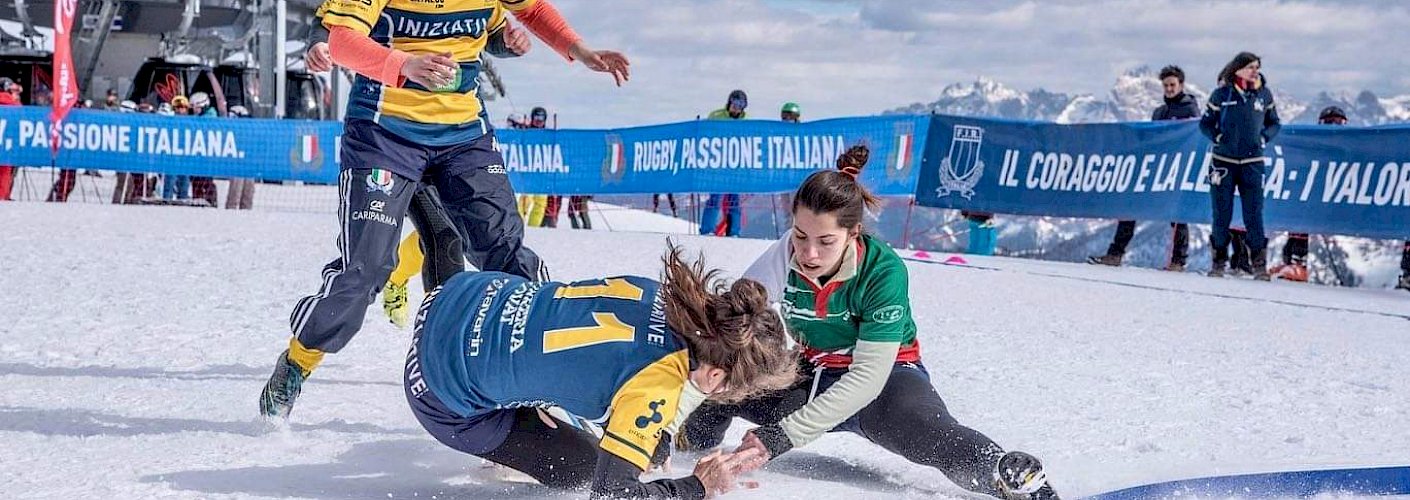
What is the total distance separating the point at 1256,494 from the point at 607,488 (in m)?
1.79

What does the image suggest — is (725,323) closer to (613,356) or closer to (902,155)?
(613,356)

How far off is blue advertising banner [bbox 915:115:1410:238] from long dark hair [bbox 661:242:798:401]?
8.64 meters

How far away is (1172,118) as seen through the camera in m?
11.9

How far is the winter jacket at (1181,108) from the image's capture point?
11.8 metres

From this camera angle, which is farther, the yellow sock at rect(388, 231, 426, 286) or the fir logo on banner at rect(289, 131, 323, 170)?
the fir logo on banner at rect(289, 131, 323, 170)

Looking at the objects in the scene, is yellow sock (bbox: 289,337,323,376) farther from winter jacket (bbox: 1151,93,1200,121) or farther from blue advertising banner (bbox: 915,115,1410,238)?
winter jacket (bbox: 1151,93,1200,121)

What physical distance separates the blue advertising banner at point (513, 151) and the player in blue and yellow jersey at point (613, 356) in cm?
1078

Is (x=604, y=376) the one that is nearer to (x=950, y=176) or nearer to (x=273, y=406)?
(x=273, y=406)

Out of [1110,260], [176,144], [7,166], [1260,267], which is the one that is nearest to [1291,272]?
[1260,267]

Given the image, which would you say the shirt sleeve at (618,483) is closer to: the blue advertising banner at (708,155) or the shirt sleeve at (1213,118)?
the shirt sleeve at (1213,118)

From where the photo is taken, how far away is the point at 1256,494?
372 cm

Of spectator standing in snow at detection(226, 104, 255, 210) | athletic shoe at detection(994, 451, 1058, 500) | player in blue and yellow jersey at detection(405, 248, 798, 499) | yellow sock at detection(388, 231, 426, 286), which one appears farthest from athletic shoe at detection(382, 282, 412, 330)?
spectator standing in snow at detection(226, 104, 255, 210)

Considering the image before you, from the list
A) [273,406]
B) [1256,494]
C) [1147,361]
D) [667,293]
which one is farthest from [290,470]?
[1147,361]

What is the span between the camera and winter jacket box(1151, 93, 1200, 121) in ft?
38.6
